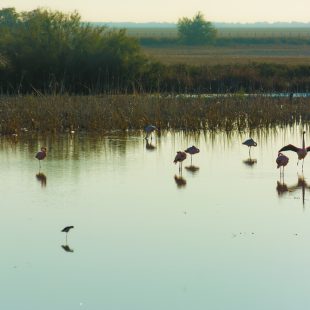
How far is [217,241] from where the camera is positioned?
12.0 metres

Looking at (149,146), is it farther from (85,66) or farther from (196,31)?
(196,31)

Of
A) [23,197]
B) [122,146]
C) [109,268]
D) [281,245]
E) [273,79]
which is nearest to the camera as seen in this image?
[109,268]

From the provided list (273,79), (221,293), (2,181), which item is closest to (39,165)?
(2,181)

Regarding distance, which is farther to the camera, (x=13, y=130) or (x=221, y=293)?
(x=13, y=130)

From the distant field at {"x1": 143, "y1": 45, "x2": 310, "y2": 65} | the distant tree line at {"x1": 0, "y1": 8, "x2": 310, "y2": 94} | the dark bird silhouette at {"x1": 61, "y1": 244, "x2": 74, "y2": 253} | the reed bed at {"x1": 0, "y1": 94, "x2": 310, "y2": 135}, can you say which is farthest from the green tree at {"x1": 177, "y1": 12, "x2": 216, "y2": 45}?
the dark bird silhouette at {"x1": 61, "y1": 244, "x2": 74, "y2": 253}

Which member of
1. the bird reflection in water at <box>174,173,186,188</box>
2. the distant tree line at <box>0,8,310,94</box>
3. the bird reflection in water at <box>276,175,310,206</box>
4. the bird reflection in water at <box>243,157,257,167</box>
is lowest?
the bird reflection in water at <box>276,175,310,206</box>

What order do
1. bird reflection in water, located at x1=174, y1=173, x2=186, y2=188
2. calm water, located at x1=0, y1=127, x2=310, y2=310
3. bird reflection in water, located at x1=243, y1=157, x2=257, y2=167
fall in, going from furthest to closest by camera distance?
bird reflection in water, located at x1=243, y1=157, x2=257, y2=167 < bird reflection in water, located at x1=174, y1=173, x2=186, y2=188 < calm water, located at x1=0, y1=127, x2=310, y2=310

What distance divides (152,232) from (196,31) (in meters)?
94.5

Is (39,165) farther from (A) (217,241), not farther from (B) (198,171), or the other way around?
(A) (217,241)

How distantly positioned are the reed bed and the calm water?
11.8ft

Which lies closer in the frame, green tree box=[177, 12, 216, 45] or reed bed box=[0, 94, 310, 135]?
reed bed box=[0, 94, 310, 135]

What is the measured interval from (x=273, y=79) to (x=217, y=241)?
2537cm

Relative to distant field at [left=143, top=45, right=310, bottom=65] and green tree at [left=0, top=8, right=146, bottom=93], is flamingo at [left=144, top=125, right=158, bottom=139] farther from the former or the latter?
distant field at [left=143, top=45, right=310, bottom=65]

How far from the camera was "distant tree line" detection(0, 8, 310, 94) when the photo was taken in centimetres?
3281
